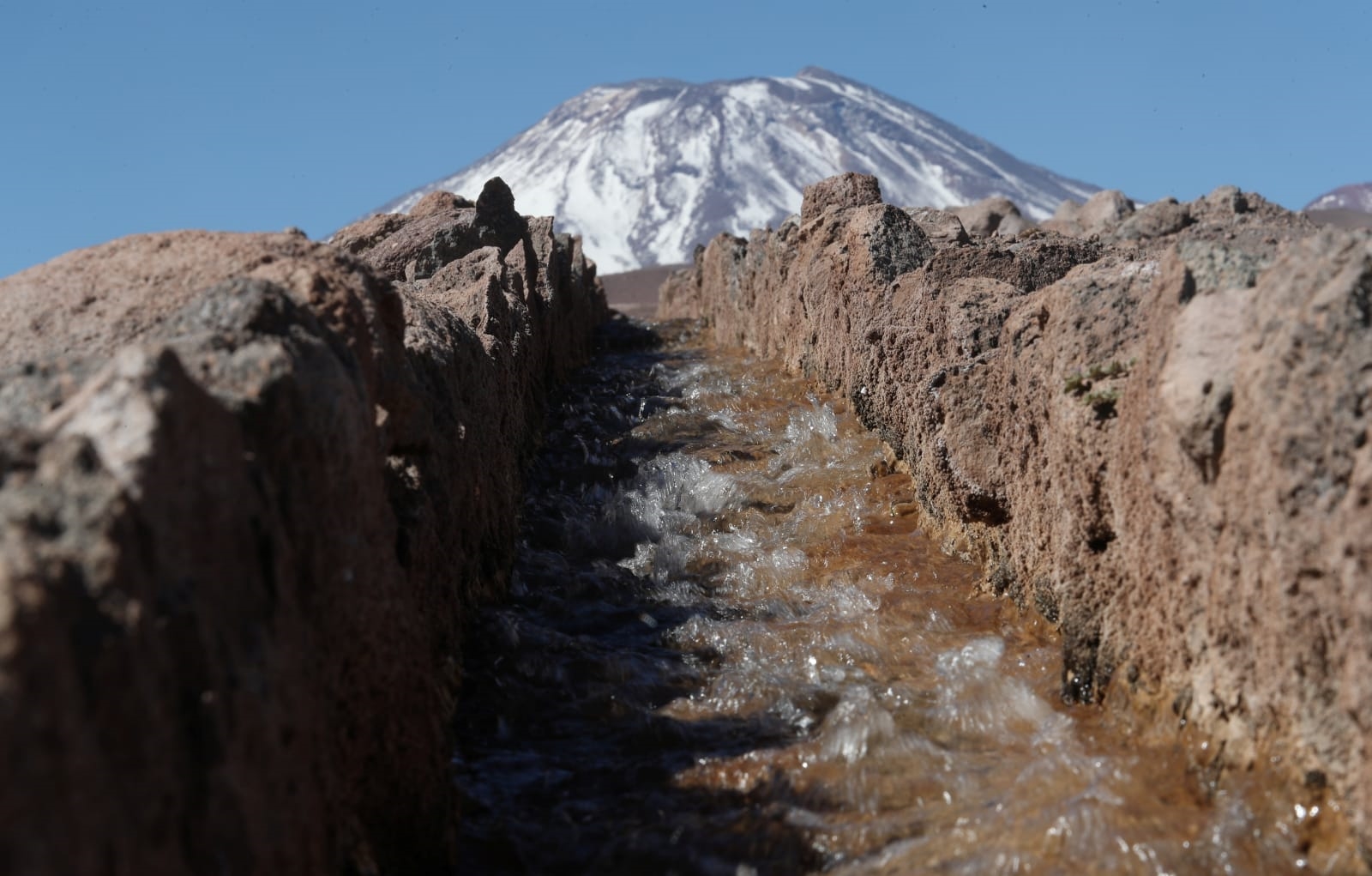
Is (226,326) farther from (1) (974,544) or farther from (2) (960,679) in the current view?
(1) (974,544)

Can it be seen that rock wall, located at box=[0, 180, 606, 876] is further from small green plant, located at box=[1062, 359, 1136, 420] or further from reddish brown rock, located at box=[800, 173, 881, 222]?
reddish brown rock, located at box=[800, 173, 881, 222]

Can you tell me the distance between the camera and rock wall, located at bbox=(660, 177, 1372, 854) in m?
2.73

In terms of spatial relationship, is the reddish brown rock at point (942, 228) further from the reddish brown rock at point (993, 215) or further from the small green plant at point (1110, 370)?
the reddish brown rock at point (993, 215)

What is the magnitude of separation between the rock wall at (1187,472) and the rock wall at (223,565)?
190cm

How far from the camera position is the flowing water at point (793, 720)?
315 centimetres

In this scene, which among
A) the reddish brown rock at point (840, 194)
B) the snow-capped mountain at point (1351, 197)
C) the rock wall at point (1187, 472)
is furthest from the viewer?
the snow-capped mountain at point (1351, 197)

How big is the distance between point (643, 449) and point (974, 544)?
3641 millimetres

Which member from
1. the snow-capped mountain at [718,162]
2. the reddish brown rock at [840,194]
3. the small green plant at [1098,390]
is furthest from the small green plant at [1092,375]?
the snow-capped mountain at [718,162]

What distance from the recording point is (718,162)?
11719 centimetres

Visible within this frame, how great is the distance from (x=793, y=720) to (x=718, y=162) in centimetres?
11589

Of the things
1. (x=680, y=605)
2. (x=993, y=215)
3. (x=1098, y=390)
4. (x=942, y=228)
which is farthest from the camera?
(x=993, y=215)

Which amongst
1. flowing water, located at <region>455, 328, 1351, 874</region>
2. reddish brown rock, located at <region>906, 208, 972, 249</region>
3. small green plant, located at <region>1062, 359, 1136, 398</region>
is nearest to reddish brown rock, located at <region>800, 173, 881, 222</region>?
reddish brown rock, located at <region>906, 208, 972, 249</region>

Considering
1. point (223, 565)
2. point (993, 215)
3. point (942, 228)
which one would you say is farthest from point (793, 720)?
point (993, 215)

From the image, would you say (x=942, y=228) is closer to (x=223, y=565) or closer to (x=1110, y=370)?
(x=1110, y=370)
